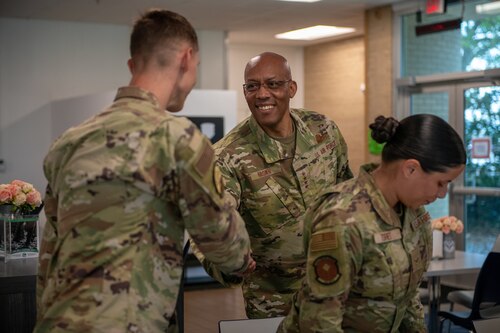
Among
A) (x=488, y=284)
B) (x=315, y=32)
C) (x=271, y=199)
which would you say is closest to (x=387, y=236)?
(x=271, y=199)

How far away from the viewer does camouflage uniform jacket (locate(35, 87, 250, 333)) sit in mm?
1942

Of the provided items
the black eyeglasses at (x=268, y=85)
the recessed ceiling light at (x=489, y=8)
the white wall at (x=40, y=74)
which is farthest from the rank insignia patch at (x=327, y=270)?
the white wall at (x=40, y=74)

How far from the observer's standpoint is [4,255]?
14.2ft

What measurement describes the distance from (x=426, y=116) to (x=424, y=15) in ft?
23.9

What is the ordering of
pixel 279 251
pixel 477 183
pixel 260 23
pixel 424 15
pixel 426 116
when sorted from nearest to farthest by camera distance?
pixel 426 116 < pixel 279 251 < pixel 477 183 < pixel 424 15 < pixel 260 23

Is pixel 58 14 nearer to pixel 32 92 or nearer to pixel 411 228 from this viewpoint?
pixel 32 92

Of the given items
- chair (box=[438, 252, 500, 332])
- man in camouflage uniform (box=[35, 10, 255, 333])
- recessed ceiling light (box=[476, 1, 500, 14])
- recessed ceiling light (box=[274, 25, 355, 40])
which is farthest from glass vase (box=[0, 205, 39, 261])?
recessed ceiling light (box=[274, 25, 355, 40])

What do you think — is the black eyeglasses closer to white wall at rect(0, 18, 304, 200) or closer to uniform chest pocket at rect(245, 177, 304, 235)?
uniform chest pocket at rect(245, 177, 304, 235)

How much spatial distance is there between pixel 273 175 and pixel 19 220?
1.76 meters

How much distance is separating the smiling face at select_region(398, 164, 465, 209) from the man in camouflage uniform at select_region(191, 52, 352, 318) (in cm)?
100

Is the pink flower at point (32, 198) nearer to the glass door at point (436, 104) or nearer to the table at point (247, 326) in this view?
the table at point (247, 326)

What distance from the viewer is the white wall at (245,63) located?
1295 centimetres


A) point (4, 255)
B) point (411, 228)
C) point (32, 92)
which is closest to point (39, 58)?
point (32, 92)

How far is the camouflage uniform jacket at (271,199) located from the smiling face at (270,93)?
0.18 ft
